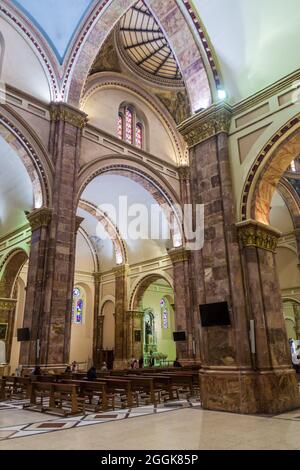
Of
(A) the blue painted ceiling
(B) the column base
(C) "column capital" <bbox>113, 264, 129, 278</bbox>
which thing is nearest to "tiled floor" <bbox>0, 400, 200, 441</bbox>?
(B) the column base

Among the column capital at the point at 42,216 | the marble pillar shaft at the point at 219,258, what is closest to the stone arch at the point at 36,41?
the column capital at the point at 42,216

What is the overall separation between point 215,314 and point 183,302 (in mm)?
10245

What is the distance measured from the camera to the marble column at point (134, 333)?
2179 centimetres

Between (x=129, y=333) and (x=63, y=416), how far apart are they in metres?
14.9

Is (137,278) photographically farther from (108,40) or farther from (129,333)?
(108,40)

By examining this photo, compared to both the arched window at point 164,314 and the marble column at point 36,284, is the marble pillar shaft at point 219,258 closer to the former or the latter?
the marble column at point 36,284

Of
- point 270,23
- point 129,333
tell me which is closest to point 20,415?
point 270,23

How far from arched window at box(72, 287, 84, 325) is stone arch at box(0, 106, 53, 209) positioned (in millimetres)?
13011

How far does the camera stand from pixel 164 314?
1158 inches

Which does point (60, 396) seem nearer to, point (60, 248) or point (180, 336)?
point (60, 248)

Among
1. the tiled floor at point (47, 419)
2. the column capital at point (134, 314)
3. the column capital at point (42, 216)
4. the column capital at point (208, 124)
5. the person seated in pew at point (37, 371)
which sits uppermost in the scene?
the column capital at point (208, 124)

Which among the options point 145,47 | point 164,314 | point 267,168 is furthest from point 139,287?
point 267,168

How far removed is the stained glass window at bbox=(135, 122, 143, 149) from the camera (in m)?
20.2

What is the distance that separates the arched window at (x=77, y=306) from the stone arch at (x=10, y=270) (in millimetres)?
5747
